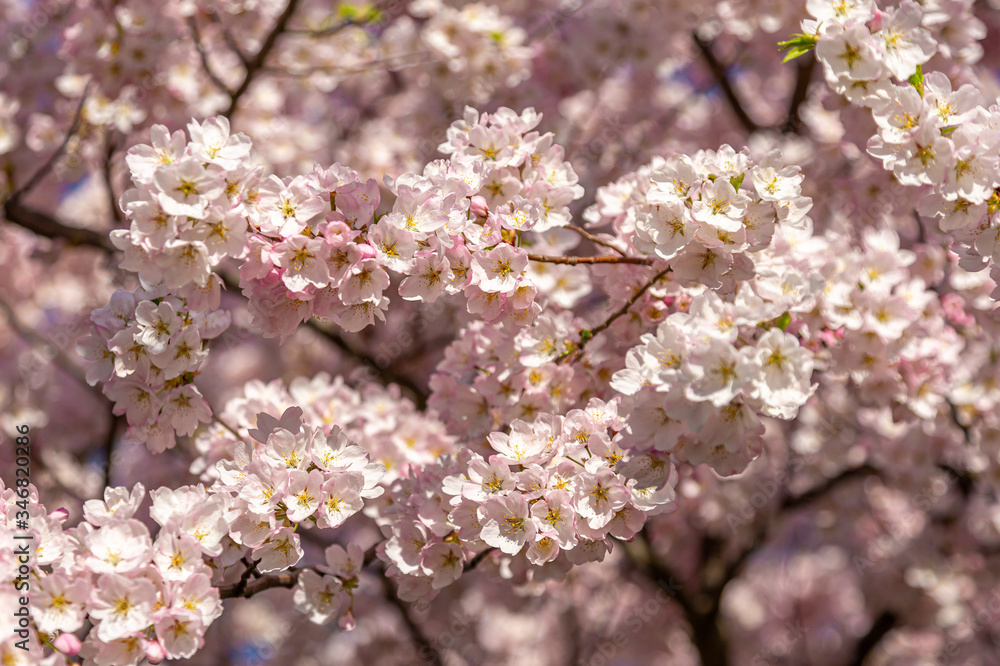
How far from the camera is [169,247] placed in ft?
5.35

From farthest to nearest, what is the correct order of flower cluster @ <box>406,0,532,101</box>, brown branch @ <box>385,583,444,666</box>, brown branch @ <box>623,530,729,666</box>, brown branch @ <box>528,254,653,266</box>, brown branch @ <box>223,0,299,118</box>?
1. brown branch @ <box>385,583,444,666</box>
2. brown branch @ <box>623,530,729,666</box>
3. flower cluster @ <box>406,0,532,101</box>
4. brown branch @ <box>223,0,299,118</box>
5. brown branch @ <box>528,254,653,266</box>

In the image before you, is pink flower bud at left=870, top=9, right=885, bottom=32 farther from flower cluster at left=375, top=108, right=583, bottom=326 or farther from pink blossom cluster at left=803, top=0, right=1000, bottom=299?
flower cluster at left=375, top=108, right=583, bottom=326

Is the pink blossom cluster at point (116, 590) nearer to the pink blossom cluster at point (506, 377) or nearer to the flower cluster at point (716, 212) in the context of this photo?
the pink blossom cluster at point (506, 377)

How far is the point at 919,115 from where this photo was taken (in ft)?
6.43

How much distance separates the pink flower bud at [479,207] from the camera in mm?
1887

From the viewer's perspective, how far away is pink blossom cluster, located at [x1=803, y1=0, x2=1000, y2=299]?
6.18 ft

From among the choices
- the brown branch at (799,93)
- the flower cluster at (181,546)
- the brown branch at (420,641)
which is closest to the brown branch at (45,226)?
the flower cluster at (181,546)

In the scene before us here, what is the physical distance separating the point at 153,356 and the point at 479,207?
2.96ft

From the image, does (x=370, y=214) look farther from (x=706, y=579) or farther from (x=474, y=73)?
(x=706, y=579)

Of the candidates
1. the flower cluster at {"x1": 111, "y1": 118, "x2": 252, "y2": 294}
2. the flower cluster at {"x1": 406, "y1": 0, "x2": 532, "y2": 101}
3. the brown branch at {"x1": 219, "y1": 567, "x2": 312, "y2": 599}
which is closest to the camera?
the flower cluster at {"x1": 111, "y1": 118, "x2": 252, "y2": 294}

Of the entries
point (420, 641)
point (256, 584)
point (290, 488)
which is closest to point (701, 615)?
point (420, 641)

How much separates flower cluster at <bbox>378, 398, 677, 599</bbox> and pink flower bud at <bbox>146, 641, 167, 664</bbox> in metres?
0.59

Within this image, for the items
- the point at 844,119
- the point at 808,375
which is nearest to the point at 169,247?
the point at 808,375

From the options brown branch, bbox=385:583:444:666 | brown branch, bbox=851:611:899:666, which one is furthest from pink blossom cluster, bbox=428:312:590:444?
brown branch, bbox=851:611:899:666
